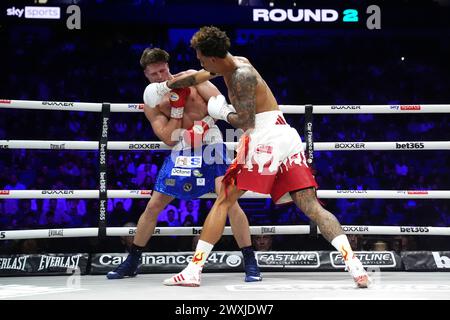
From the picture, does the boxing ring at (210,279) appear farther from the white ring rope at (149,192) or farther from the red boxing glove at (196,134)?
the red boxing glove at (196,134)

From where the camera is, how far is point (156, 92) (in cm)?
358

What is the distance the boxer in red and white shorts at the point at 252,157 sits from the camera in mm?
3098

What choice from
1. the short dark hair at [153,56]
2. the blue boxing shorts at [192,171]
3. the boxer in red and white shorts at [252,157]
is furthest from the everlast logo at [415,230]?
the short dark hair at [153,56]

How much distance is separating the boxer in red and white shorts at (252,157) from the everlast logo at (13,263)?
121 cm

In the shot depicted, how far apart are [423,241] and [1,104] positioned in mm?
4548

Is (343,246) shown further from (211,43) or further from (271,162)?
(211,43)

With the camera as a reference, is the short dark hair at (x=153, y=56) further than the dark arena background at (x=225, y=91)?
No

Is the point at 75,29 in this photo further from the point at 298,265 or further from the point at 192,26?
the point at 298,265

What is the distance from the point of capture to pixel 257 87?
319cm

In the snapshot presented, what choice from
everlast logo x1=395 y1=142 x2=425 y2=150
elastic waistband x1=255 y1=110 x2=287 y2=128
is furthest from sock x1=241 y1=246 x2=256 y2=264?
everlast logo x1=395 y1=142 x2=425 y2=150

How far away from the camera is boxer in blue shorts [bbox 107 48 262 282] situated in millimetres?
3637

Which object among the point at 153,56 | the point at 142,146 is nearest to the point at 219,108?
the point at 153,56

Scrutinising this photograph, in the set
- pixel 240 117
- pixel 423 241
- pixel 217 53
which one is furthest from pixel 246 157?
pixel 423 241

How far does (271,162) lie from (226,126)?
4.11 metres
